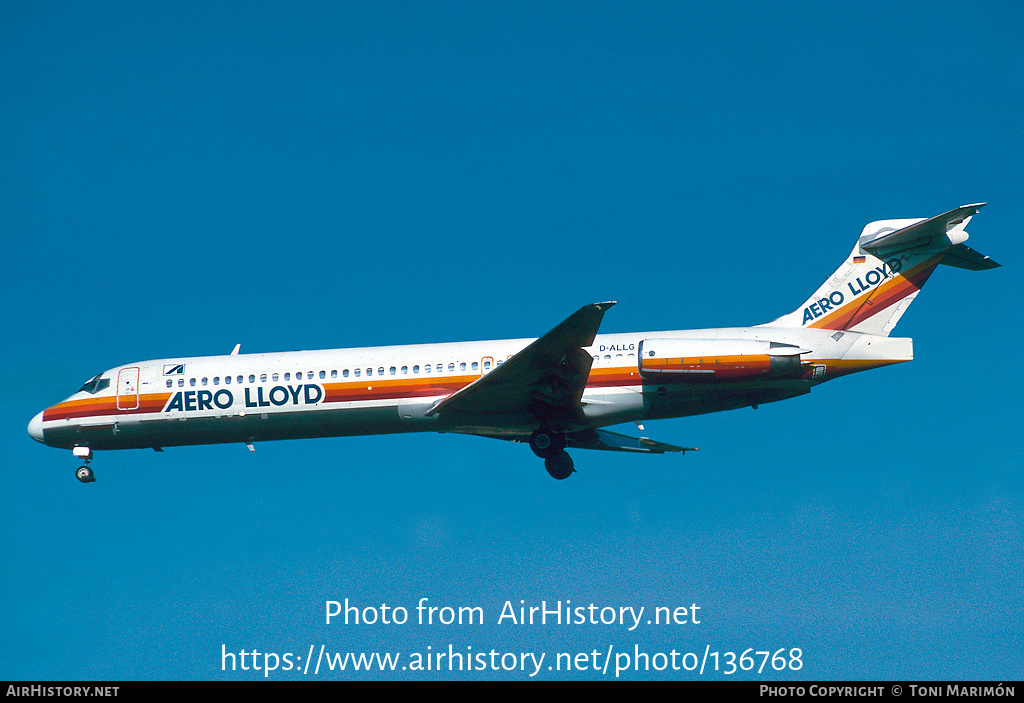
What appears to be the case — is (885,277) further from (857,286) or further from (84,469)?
(84,469)

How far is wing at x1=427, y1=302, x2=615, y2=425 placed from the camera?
21.7 meters

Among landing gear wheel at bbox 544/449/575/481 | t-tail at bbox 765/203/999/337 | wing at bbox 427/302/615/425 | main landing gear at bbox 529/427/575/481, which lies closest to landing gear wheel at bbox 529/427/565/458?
main landing gear at bbox 529/427/575/481

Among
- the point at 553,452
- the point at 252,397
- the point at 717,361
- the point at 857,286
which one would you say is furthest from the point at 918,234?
the point at 252,397

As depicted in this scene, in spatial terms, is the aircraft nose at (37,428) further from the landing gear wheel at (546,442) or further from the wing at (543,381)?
the landing gear wheel at (546,442)

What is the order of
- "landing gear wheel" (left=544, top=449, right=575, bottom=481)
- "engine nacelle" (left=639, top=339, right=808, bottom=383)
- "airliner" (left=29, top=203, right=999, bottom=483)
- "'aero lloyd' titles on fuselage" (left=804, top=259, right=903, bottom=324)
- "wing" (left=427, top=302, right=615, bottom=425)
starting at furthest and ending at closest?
"landing gear wheel" (left=544, top=449, right=575, bottom=481) < "'aero lloyd' titles on fuselage" (left=804, top=259, right=903, bottom=324) < "airliner" (left=29, top=203, right=999, bottom=483) < "engine nacelle" (left=639, top=339, right=808, bottom=383) < "wing" (left=427, top=302, right=615, bottom=425)

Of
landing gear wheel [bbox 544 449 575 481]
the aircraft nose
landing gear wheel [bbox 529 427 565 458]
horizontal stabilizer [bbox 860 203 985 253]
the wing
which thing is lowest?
landing gear wheel [bbox 544 449 575 481]

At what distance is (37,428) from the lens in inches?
1030

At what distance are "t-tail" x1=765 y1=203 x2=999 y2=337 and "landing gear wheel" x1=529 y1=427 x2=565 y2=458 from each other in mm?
6025

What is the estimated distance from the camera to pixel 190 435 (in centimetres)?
2525

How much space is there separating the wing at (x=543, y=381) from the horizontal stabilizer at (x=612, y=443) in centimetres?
336

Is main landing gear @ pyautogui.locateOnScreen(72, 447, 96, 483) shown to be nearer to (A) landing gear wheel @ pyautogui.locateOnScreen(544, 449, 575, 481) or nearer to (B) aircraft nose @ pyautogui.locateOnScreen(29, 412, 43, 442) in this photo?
(B) aircraft nose @ pyautogui.locateOnScreen(29, 412, 43, 442)

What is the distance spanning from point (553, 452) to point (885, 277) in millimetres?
9071
